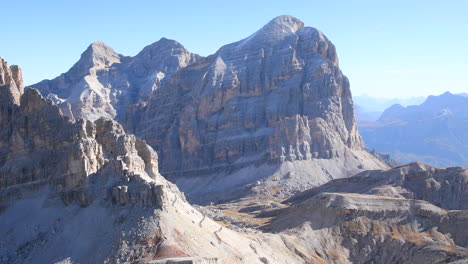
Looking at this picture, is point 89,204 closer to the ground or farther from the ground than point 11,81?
closer to the ground

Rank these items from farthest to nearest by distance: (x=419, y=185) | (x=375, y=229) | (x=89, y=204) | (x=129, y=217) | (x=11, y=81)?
(x=419, y=185), (x=375, y=229), (x=11, y=81), (x=89, y=204), (x=129, y=217)

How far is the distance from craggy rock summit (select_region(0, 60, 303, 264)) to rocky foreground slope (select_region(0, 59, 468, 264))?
14 cm

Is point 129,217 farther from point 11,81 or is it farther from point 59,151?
point 11,81

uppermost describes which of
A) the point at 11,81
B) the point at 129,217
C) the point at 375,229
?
the point at 11,81

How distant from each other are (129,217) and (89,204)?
23.4 feet

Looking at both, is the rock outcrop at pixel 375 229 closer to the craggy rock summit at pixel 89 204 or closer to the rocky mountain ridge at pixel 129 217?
the rocky mountain ridge at pixel 129 217

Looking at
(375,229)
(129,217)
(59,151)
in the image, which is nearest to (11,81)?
(59,151)

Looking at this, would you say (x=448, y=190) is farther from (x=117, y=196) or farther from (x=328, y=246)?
(x=117, y=196)

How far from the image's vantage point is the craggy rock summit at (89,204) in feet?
257

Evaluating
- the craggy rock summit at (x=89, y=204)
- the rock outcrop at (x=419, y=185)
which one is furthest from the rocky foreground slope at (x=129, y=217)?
the rock outcrop at (x=419, y=185)

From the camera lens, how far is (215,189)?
654ft

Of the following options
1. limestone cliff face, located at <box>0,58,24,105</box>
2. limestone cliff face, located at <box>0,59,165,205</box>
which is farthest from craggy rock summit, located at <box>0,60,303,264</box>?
limestone cliff face, located at <box>0,58,24,105</box>

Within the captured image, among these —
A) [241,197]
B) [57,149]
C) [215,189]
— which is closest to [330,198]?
[57,149]

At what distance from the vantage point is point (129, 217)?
266 ft
